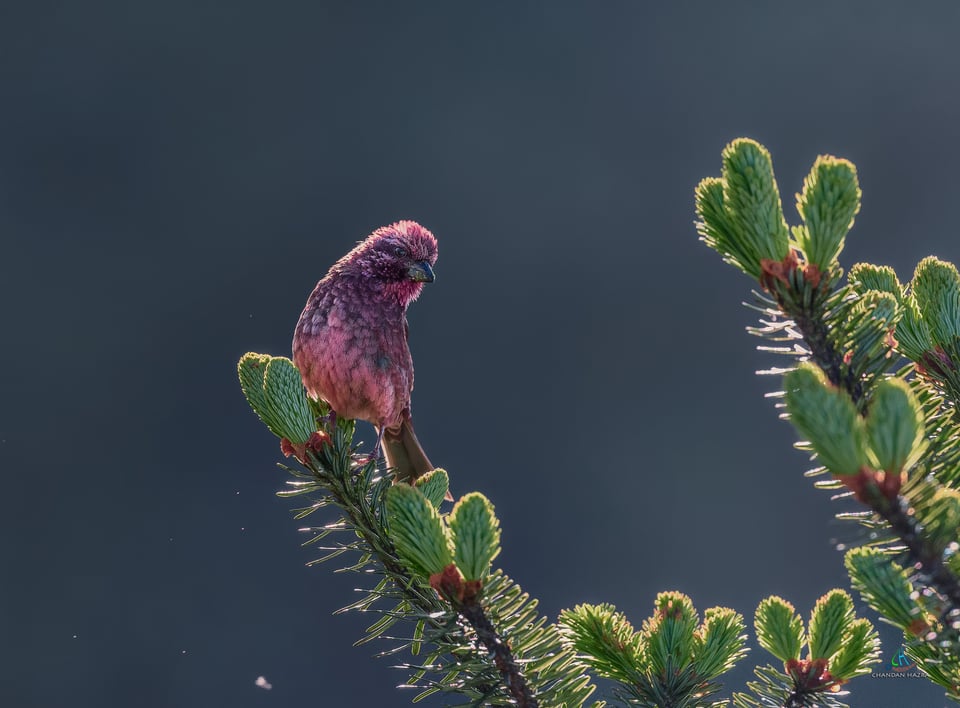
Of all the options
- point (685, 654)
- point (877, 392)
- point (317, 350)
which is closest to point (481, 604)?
point (685, 654)

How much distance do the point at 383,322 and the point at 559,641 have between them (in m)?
0.66

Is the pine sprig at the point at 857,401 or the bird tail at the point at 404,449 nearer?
the pine sprig at the point at 857,401

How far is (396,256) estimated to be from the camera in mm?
1216

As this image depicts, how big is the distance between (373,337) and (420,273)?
135mm

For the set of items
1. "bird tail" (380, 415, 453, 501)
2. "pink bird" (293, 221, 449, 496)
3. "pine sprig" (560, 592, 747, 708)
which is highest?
"pink bird" (293, 221, 449, 496)

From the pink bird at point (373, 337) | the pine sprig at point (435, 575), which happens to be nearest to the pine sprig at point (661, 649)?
the pine sprig at point (435, 575)

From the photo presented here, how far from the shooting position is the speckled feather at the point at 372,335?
109 cm

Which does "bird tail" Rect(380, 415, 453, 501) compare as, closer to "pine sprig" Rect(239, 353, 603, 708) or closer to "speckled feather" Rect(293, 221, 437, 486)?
"speckled feather" Rect(293, 221, 437, 486)

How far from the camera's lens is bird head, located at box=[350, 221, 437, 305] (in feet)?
3.95

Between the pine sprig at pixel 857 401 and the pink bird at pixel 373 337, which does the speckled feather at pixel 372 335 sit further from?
the pine sprig at pixel 857 401

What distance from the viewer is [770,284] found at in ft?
1.58

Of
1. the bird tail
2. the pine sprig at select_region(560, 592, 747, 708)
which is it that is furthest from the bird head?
the pine sprig at select_region(560, 592, 747, 708)

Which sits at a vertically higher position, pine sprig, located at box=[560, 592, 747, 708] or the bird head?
the bird head

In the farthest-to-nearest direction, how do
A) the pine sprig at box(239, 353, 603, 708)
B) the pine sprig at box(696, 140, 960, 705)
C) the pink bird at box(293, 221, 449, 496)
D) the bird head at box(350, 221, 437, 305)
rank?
the bird head at box(350, 221, 437, 305), the pink bird at box(293, 221, 449, 496), the pine sprig at box(239, 353, 603, 708), the pine sprig at box(696, 140, 960, 705)
